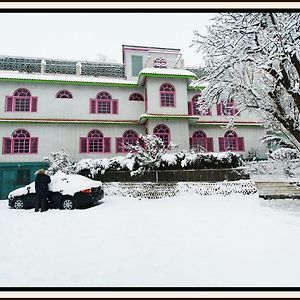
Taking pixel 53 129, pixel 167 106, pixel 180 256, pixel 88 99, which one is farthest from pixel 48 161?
pixel 180 256

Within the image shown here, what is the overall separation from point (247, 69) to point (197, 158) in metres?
5.65

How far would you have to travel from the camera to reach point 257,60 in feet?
28.3

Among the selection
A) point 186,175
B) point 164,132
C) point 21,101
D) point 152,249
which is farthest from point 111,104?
point 152,249

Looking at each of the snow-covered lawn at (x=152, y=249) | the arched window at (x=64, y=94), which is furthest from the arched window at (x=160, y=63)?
the snow-covered lawn at (x=152, y=249)

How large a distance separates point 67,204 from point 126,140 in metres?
9.31

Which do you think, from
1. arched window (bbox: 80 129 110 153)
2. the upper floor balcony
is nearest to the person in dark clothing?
arched window (bbox: 80 129 110 153)

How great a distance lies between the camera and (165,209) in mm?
10141

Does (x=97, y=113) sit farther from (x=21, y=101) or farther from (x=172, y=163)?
(x=172, y=163)

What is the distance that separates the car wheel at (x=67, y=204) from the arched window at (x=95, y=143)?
824 cm

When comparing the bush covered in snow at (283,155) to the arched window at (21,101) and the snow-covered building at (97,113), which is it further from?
the arched window at (21,101)

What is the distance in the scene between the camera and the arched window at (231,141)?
20312 millimetres

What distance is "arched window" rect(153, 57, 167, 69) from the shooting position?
2108 centimetres

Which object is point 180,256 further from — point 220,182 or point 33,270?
point 220,182

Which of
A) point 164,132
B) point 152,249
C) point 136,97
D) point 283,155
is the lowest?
point 152,249
